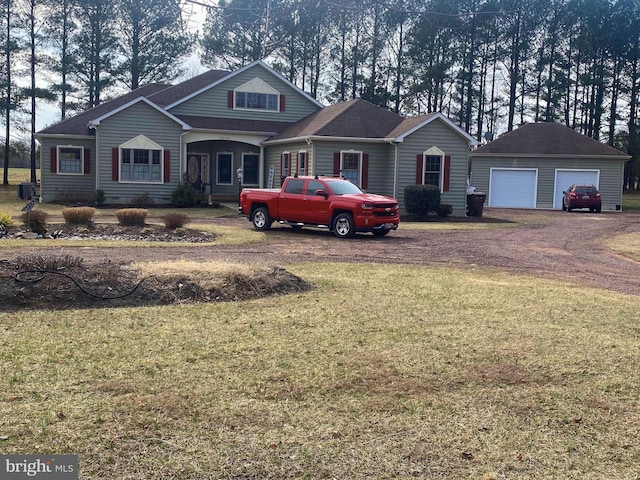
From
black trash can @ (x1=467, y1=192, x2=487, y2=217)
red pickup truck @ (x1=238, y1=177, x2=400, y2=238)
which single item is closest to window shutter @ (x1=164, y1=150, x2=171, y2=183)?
red pickup truck @ (x1=238, y1=177, x2=400, y2=238)

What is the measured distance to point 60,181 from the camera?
31453mm

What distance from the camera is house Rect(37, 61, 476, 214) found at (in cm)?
2852

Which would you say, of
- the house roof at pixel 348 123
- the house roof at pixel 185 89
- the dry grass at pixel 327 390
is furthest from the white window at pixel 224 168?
the dry grass at pixel 327 390

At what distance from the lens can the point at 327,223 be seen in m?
19.1

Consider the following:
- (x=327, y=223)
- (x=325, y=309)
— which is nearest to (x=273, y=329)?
(x=325, y=309)

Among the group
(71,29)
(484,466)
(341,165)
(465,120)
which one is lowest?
(484,466)

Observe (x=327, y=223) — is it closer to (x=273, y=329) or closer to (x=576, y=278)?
(x=576, y=278)

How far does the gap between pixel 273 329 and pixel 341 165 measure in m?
21.3

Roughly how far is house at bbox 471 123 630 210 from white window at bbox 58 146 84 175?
21.2 m

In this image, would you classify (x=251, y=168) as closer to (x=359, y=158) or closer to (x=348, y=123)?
(x=348, y=123)

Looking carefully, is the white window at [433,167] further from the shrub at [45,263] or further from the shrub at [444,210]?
the shrub at [45,263]

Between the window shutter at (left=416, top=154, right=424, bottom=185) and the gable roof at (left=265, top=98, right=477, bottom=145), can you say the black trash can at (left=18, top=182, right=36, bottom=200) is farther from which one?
the window shutter at (left=416, top=154, right=424, bottom=185)

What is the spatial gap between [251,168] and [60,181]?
29.4 feet

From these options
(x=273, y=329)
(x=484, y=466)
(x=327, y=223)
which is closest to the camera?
(x=484, y=466)
